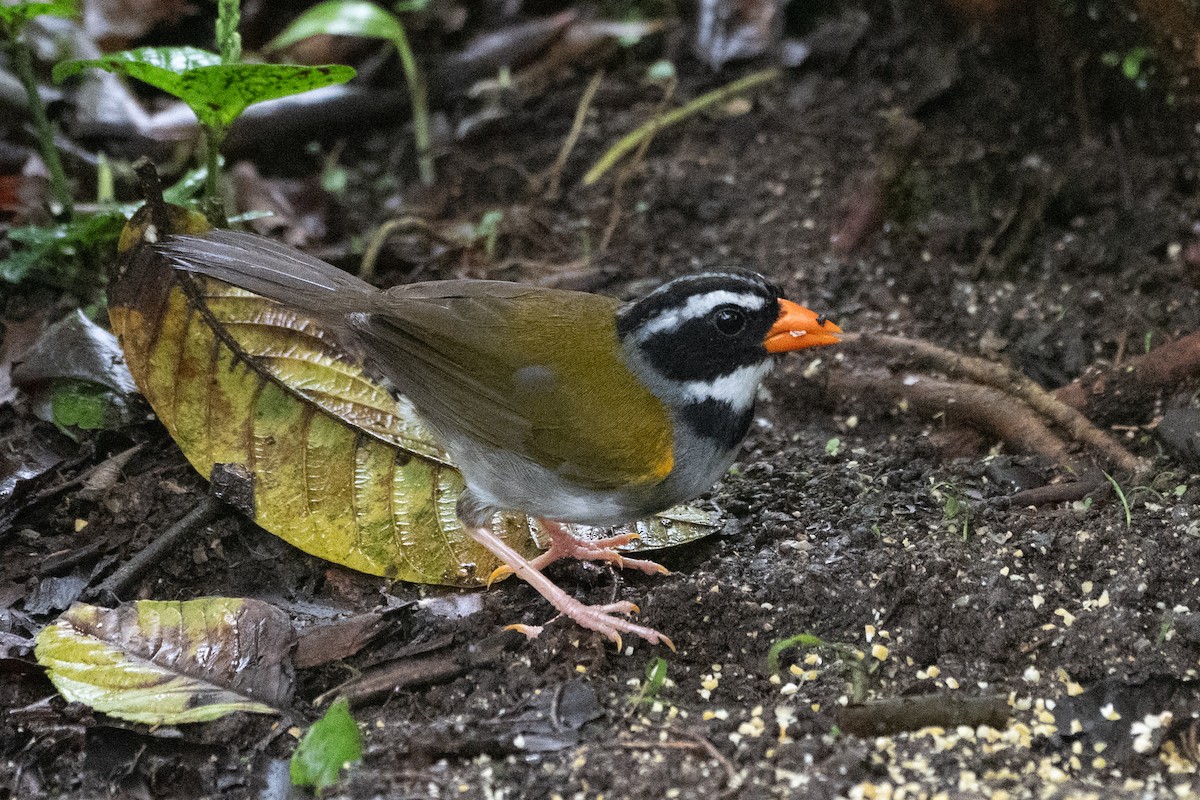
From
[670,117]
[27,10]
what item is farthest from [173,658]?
[670,117]

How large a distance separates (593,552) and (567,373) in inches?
24.2

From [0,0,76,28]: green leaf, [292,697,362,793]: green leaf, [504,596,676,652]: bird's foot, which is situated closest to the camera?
[292,697,362,793]: green leaf

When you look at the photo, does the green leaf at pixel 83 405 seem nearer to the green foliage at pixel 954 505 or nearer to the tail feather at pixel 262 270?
the tail feather at pixel 262 270

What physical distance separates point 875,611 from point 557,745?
987 millimetres

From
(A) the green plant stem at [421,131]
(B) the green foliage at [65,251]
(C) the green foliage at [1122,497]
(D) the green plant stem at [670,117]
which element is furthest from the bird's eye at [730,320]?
(A) the green plant stem at [421,131]

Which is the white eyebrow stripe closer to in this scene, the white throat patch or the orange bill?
the orange bill

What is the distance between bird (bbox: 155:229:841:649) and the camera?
11.7 ft

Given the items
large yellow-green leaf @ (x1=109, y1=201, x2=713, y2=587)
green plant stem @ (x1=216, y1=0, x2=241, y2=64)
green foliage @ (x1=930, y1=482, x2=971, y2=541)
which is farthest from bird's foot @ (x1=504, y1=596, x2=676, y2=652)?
green plant stem @ (x1=216, y1=0, x2=241, y2=64)

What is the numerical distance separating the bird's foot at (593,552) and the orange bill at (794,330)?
32.0 inches

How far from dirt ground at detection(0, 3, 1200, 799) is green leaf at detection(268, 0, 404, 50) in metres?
0.83

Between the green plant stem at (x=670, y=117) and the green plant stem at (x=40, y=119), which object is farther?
the green plant stem at (x=670, y=117)

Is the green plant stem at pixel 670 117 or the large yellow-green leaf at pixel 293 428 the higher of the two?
the green plant stem at pixel 670 117

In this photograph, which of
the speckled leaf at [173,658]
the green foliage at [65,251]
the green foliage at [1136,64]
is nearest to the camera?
the speckled leaf at [173,658]

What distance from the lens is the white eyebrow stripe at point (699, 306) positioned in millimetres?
3490
